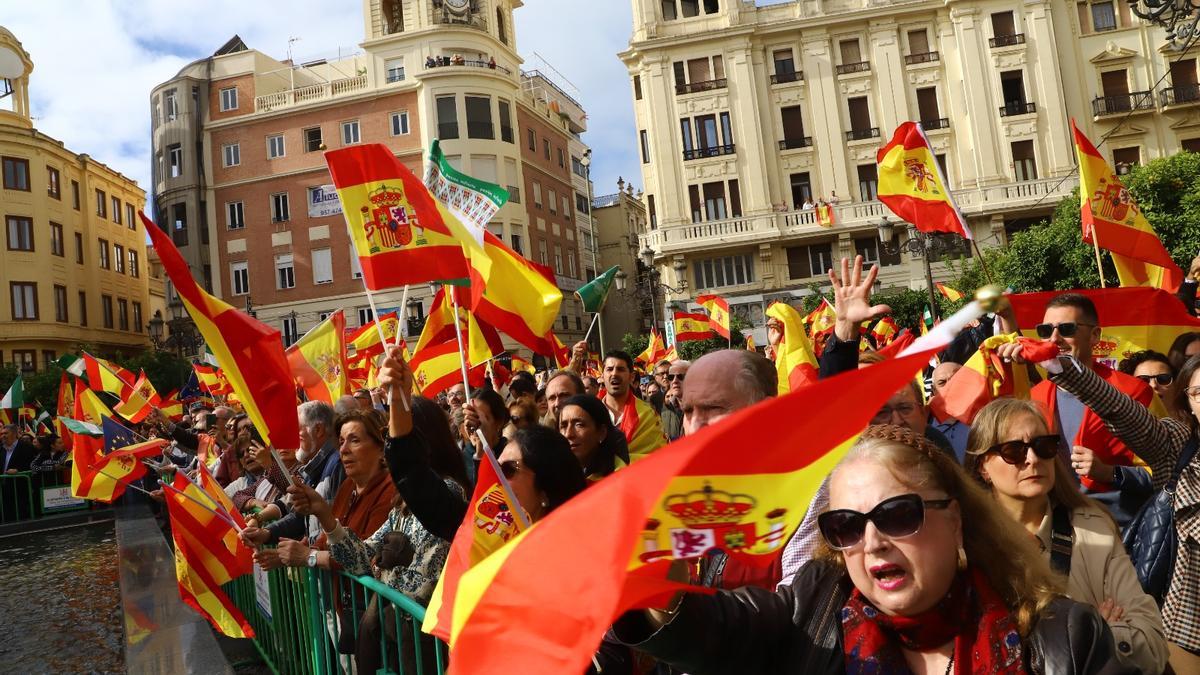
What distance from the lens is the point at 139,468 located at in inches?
360

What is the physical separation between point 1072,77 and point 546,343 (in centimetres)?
3735

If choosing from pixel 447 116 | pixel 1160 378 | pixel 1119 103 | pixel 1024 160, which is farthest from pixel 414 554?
pixel 1119 103

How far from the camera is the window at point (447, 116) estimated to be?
41.8 meters

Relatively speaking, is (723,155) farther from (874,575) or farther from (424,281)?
(874,575)

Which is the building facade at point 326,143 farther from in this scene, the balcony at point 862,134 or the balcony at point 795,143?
the balcony at point 862,134

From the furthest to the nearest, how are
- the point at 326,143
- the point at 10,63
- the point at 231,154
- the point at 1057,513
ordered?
the point at 231,154 → the point at 10,63 → the point at 326,143 → the point at 1057,513

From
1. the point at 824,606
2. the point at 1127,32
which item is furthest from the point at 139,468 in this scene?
the point at 1127,32

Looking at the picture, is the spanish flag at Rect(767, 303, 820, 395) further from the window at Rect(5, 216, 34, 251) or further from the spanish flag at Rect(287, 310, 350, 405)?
the window at Rect(5, 216, 34, 251)

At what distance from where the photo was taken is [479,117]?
42406 millimetres

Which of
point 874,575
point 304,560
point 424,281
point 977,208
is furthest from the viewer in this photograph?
point 977,208

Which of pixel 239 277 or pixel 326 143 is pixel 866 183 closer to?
pixel 326 143

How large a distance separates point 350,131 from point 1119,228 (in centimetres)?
3977

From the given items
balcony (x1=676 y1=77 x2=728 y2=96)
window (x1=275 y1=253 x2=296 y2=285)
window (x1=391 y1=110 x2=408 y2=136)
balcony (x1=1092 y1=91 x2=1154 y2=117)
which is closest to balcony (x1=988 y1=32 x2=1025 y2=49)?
balcony (x1=1092 y1=91 x2=1154 y2=117)

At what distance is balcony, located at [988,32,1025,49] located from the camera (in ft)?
121
